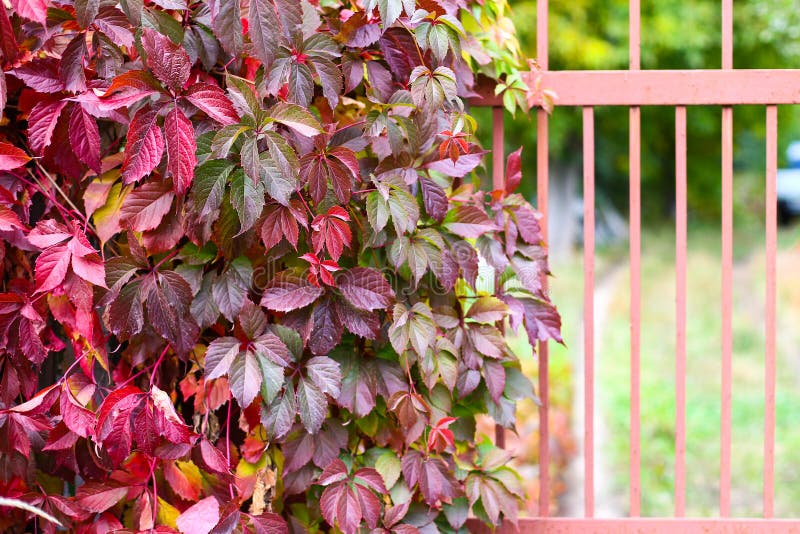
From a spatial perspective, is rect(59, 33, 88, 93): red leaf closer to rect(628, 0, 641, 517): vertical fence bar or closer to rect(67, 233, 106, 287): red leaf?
rect(67, 233, 106, 287): red leaf

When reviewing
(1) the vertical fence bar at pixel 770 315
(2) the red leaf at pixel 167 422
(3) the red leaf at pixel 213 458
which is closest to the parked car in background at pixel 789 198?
(1) the vertical fence bar at pixel 770 315

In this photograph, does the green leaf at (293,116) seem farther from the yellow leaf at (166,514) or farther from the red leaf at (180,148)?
the yellow leaf at (166,514)

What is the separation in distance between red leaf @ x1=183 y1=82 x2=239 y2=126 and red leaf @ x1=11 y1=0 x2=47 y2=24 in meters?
0.30

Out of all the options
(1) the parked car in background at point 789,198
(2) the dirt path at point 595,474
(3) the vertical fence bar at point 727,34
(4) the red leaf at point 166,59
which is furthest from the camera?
(1) the parked car in background at point 789,198

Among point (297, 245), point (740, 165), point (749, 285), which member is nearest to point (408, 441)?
point (297, 245)

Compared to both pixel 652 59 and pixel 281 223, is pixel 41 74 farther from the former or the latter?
pixel 652 59

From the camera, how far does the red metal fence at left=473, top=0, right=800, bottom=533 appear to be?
77.5 inches

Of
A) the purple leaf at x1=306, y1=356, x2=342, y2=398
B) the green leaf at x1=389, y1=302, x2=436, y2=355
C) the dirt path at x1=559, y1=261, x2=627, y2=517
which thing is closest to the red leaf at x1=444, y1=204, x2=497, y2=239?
the green leaf at x1=389, y1=302, x2=436, y2=355

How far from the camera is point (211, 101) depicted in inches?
54.0

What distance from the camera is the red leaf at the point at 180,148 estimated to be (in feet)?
4.42

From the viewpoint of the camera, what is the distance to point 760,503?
3.87 metres

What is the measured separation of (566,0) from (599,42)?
2.56 ft

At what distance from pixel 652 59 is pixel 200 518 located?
36.6 feet

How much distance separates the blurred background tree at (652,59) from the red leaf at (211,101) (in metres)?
5.19
